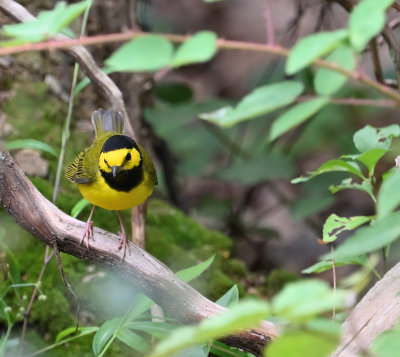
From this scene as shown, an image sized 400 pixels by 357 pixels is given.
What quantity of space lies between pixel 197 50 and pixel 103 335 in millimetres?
1649

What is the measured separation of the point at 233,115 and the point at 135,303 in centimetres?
161

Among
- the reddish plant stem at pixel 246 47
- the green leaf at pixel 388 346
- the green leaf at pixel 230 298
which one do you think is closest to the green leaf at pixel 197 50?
the reddish plant stem at pixel 246 47

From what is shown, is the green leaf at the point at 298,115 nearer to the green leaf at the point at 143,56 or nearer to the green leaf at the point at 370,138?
the green leaf at the point at 143,56

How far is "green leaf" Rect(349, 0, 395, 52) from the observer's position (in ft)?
2.70

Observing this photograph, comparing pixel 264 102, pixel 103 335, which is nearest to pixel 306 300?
pixel 264 102

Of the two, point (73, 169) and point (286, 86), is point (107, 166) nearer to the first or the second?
point (73, 169)

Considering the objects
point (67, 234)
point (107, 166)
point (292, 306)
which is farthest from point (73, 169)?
point (292, 306)

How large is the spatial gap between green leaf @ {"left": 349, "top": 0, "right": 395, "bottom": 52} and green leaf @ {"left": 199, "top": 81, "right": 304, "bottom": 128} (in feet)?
0.39

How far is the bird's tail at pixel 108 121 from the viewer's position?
3.37 m

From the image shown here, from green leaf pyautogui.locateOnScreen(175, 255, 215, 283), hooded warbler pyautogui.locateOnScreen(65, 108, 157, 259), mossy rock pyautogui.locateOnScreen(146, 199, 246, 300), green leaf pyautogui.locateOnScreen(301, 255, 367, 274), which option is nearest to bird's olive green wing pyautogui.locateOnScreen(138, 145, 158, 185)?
hooded warbler pyautogui.locateOnScreen(65, 108, 157, 259)

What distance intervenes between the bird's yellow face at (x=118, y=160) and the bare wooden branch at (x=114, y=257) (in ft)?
2.47

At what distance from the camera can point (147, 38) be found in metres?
0.90

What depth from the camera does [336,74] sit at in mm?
925

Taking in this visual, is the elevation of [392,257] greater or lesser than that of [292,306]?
lesser
